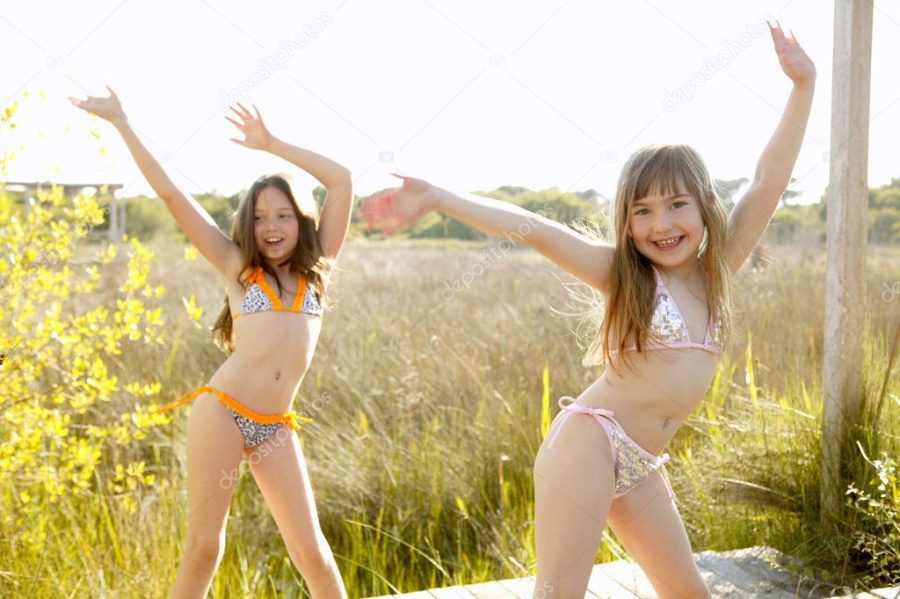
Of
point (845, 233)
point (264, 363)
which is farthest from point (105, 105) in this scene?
point (845, 233)

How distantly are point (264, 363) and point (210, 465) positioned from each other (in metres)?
0.32

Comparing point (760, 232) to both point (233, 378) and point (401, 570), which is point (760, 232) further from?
point (401, 570)

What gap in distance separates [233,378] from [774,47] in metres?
1.69

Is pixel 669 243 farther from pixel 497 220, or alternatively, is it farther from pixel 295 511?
pixel 295 511

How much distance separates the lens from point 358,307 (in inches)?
256

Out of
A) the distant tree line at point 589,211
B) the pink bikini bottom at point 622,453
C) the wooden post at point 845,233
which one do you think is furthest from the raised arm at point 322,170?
the wooden post at point 845,233

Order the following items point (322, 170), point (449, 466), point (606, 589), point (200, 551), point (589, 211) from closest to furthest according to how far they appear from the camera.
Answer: point (200, 551) → point (322, 170) → point (606, 589) → point (449, 466) → point (589, 211)

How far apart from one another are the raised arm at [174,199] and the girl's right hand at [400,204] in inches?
35.6

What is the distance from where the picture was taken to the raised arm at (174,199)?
2.56 meters

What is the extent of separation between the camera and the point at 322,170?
2744 millimetres

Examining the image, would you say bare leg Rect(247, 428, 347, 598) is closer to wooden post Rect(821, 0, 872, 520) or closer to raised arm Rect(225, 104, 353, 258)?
raised arm Rect(225, 104, 353, 258)

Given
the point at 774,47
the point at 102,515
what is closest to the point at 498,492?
the point at 102,515

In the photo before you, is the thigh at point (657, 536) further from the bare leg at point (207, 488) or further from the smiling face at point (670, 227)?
the bare leg at point (207, 488)
